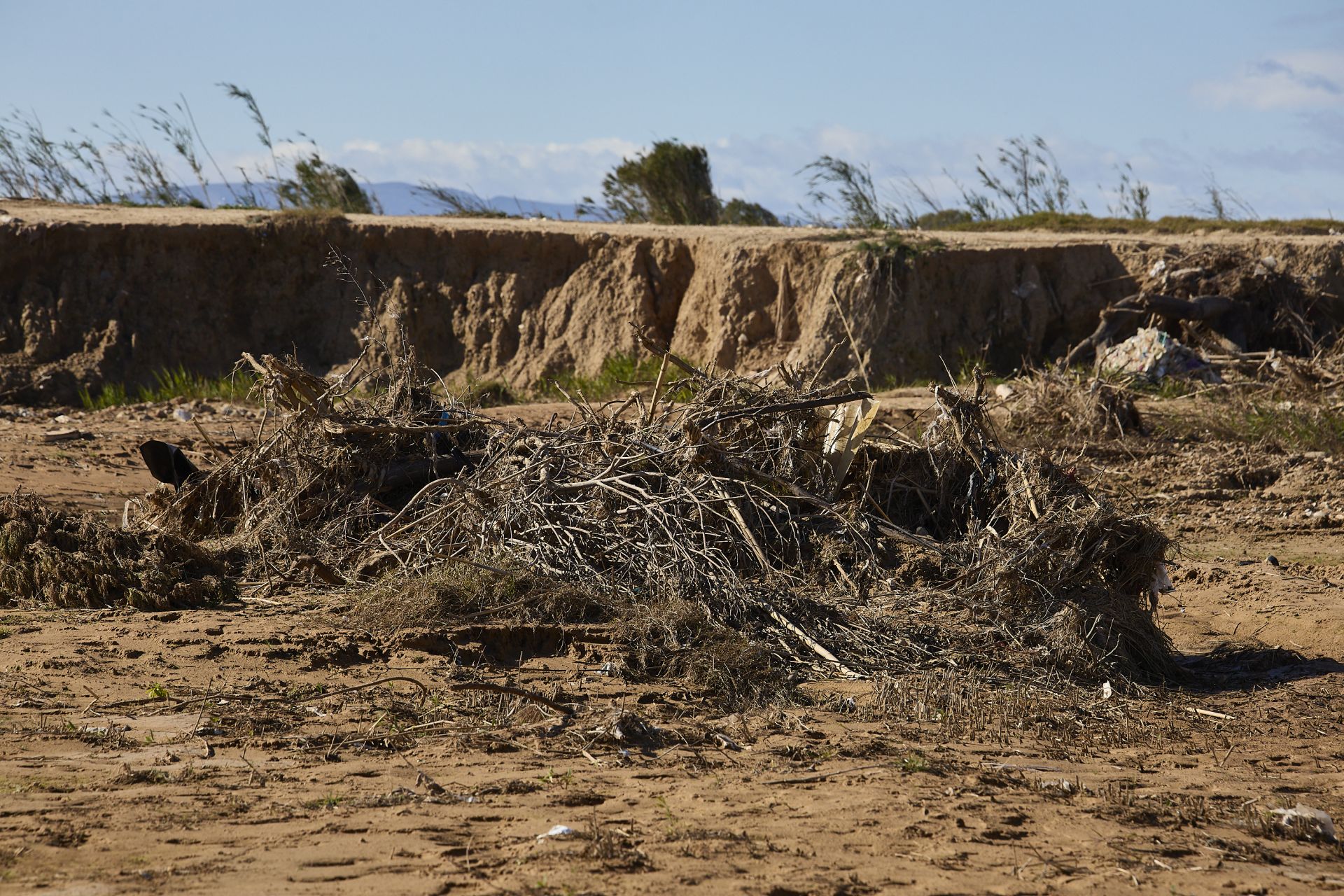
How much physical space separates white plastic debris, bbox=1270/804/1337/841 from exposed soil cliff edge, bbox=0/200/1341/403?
29.3 ft

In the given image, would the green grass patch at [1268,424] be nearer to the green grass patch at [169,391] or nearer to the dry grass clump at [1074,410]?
the dry grass clump at [1074,410]

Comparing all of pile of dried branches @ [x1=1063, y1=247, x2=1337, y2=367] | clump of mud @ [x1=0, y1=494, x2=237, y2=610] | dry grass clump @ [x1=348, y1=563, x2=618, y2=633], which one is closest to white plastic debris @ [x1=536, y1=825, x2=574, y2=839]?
dry grass clump @ [x1=348, y1=563, x2=618, y2=633]

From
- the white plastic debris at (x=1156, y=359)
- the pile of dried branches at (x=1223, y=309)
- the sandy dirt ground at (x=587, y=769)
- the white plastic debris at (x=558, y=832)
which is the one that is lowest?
the sandy dirt ground at (x=587, y=769)

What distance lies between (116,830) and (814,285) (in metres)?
10.4

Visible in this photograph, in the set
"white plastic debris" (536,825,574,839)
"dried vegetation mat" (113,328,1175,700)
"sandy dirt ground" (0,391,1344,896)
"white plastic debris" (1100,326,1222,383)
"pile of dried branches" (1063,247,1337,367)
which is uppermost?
"pile of dried branches" (1063,247,1337,367)

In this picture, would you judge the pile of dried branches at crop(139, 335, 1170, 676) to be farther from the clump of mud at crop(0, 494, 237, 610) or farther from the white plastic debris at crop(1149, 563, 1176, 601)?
the clump of mud at crop(0, 494, 237, 610)

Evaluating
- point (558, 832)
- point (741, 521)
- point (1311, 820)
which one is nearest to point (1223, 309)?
point (741, 521)

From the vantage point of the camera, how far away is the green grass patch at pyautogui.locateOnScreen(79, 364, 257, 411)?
11.8 meters

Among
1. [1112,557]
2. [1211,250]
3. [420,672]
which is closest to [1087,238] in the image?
[1211,250]

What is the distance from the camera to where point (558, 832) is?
290 centimetres

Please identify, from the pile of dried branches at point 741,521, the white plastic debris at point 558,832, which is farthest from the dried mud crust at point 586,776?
the pile of dried branches at point 741,521

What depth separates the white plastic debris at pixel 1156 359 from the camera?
11.1 meters

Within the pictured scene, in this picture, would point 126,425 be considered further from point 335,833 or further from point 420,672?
point 335,833

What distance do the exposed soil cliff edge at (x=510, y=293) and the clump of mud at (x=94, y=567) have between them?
6.80 metres
